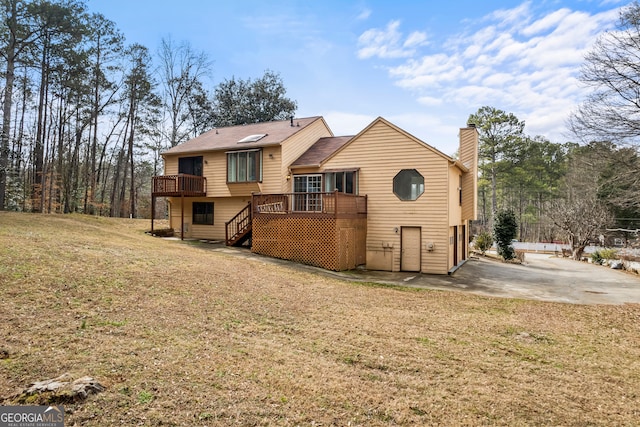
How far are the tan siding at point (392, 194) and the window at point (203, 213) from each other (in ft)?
28.7

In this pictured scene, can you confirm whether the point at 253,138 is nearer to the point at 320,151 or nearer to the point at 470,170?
the point at 320,151

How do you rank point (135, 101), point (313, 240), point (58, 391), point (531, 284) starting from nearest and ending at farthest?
1. point (58, 391)
2. point (531, 284)
3. point (313, 240)
4. point (135, 101)

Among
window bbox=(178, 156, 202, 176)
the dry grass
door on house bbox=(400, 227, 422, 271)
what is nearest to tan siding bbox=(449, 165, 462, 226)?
door on house bbox=(400, 227, 422, 271)

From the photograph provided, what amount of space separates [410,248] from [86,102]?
1105 inches

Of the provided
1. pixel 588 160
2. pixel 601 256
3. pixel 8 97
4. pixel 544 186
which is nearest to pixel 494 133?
pixel 544 186

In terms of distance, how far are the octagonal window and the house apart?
0.04m

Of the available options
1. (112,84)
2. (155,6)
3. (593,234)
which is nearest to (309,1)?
(155,6)

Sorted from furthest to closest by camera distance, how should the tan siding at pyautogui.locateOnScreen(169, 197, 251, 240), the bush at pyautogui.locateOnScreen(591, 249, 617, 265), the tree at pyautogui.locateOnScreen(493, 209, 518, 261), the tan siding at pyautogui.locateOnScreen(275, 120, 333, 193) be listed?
the bush at pyautogui.locateOnScreen(591, 249, 617, 265) < the tree at pyautogui.locateOnScreen(493, 209, 518, 261) < the tan siding at pyautogui.locateOnScreen(169, 197, 251, 240) < the tan siding at pyautogui.locateOnScreen(275, 120, 333, 193)

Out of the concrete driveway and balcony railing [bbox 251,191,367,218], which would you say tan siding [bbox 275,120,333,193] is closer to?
balcony railing [bbox 251,191,367,218]

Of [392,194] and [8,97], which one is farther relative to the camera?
[8,97]

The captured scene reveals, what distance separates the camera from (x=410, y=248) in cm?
1523

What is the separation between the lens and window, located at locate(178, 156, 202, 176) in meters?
20.9

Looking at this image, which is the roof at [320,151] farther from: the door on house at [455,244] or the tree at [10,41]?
the tree at [10,41]

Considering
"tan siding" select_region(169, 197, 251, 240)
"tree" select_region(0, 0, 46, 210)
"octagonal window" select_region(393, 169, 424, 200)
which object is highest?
"tree" select_region(0, 0, 46, 210)
